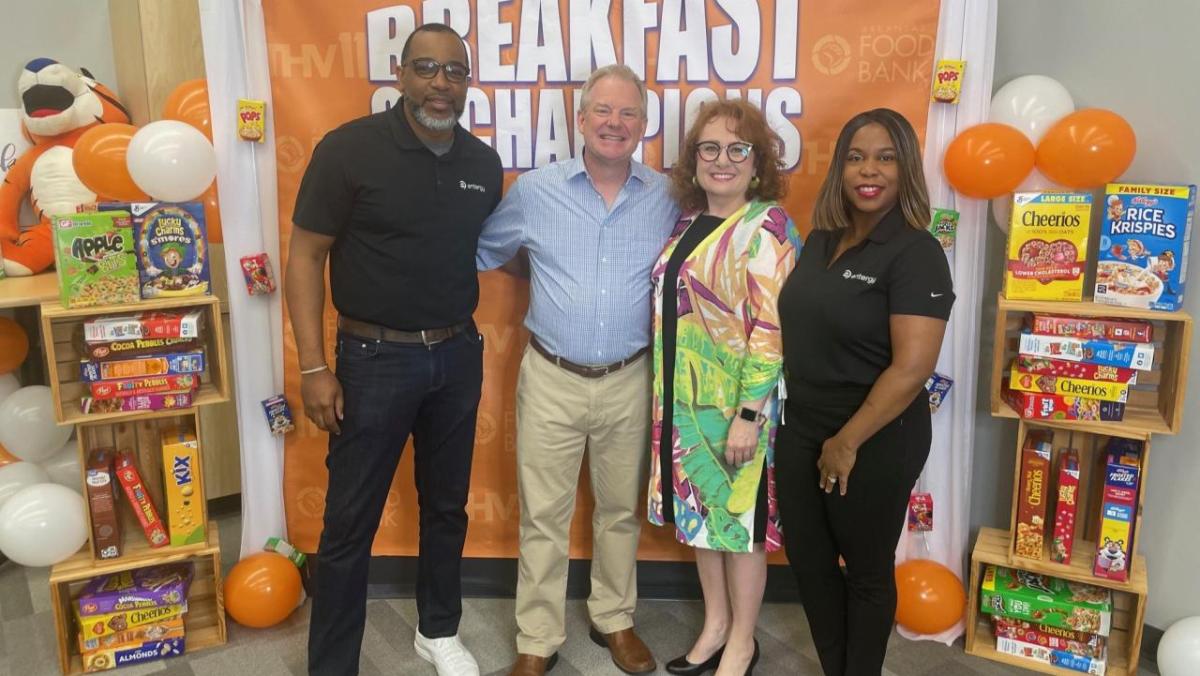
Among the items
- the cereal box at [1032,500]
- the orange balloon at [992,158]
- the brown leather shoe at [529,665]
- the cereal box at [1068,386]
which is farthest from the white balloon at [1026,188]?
the brown leather shoe at [529,665]

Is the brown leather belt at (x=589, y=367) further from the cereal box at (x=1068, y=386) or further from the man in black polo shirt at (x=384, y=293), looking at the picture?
the cereal box at (x=1068, y=386)

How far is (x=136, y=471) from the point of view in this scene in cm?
243

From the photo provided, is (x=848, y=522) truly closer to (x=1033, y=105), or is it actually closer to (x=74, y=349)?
(x=1033, y=105)

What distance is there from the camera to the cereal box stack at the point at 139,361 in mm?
2260

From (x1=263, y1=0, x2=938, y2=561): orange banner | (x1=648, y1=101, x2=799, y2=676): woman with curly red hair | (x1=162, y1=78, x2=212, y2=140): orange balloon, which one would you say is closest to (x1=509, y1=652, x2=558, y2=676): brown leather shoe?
(x1=648, y1=101, x2=799, y2=676): woman with curly red hair

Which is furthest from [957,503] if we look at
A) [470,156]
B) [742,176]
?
[470,156]

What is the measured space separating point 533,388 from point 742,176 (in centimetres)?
77

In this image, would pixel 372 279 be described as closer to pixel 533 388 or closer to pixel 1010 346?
pixel 533 388

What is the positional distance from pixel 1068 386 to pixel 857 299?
0.86 meters

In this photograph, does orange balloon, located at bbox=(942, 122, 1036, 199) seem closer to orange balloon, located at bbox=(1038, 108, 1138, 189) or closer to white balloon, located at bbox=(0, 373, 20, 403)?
orange balloon, located at bbox=(1038, 108, 1138, 189)

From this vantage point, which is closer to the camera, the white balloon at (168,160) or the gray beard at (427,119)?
the gray beard at (427,119)

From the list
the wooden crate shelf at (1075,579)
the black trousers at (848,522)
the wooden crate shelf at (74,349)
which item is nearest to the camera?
the black trousers at (848,522)

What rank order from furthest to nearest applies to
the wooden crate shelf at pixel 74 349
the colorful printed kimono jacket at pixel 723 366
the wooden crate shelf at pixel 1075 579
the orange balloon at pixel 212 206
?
1. the orange balloon at pixel 212 206
2. the wooden crate shelf at pixel 1075 579
3. the wooden crate shelf at pixel 74 349
4. the colorful printed kimono jacket at pixel 723 366

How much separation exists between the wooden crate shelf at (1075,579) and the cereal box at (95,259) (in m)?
2.50
